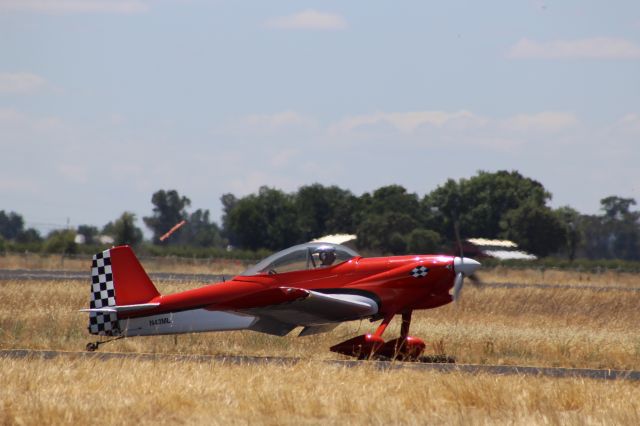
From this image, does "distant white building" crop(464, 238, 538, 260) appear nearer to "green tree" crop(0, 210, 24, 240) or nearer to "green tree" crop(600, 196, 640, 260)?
"green tree" crop(600, 196, 640, 260)

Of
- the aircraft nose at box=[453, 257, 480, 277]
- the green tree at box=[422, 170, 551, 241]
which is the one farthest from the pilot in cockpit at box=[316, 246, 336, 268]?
the green tree at box=[422, 170, 551, 241]

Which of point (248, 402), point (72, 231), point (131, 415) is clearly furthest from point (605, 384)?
point (72, 231)

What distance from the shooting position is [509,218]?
73938 mm

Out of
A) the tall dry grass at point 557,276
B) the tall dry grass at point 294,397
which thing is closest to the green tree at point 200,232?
the tall dry grass at point 557,276

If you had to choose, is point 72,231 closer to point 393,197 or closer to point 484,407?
point 393,197

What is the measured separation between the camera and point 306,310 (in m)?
17.1

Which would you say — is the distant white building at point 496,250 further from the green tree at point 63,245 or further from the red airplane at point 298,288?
the red airplane at point 298,288

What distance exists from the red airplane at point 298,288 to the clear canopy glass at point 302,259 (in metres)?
0.02

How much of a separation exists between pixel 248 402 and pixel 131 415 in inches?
48.1

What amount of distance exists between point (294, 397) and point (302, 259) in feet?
21.0

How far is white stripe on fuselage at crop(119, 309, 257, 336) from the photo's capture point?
1748 centimetres

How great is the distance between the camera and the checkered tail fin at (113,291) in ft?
58.8

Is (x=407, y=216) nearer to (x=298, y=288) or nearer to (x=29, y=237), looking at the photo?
(x=29, y=237)

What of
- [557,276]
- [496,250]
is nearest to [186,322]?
[557,276]
